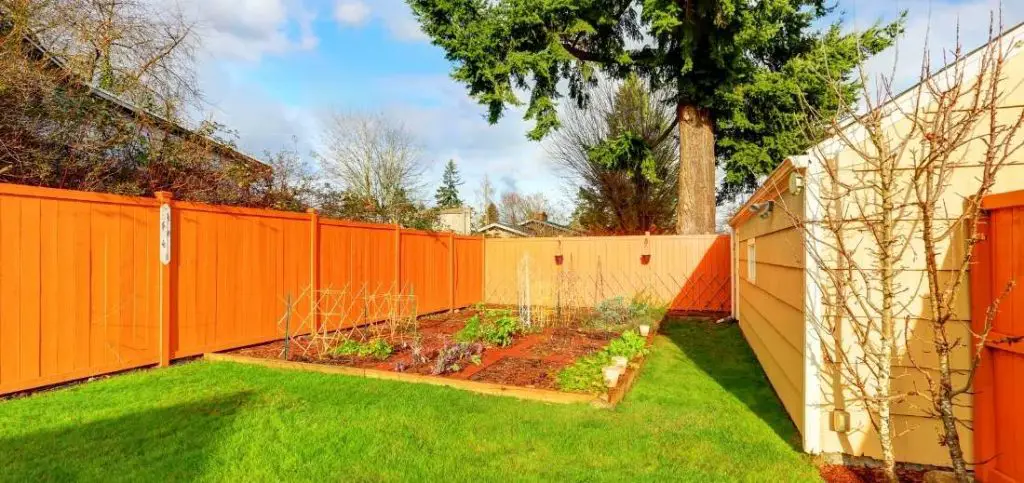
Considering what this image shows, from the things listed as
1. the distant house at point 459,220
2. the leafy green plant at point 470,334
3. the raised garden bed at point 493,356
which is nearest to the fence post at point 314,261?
the raised garden bed at point 493,356

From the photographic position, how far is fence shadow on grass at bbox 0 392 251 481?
265 cm

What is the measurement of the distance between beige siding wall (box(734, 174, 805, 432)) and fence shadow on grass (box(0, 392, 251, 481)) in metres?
3.88

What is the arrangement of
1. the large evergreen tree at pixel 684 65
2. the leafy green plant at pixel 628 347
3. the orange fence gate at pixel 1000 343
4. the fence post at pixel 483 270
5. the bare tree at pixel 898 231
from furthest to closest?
1. the fence post at pixel 483 270
2. the large evergreen tree at pixel 684 65
3. the leafy green plant at pixel 628 347
4. the bare tree at pixel 898 231
5. the orange fence gate at pixel 1000 343

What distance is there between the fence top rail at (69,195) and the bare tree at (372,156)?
595 inches

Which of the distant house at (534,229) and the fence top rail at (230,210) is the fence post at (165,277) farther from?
the distant house at (534,229)

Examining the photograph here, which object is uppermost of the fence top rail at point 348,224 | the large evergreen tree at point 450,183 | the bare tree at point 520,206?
the large evergreen tree at point 450,183

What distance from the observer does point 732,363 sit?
5.81 metres

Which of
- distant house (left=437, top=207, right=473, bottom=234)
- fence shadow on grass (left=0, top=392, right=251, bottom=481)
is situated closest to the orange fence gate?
fence shadow on grass (left=0, top=392, right=251, bottom=481)

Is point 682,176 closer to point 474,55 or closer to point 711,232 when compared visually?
point 711,232

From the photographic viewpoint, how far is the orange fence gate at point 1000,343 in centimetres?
231

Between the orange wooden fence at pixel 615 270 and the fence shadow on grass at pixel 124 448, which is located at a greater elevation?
the orange wooden fence at pixel 615 270

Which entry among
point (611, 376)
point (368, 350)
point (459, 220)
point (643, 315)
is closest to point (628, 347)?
point (611, 376)

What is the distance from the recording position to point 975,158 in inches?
108

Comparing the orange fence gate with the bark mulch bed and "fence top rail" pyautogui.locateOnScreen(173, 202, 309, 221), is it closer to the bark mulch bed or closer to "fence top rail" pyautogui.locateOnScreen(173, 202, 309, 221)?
the bark mulch bed
